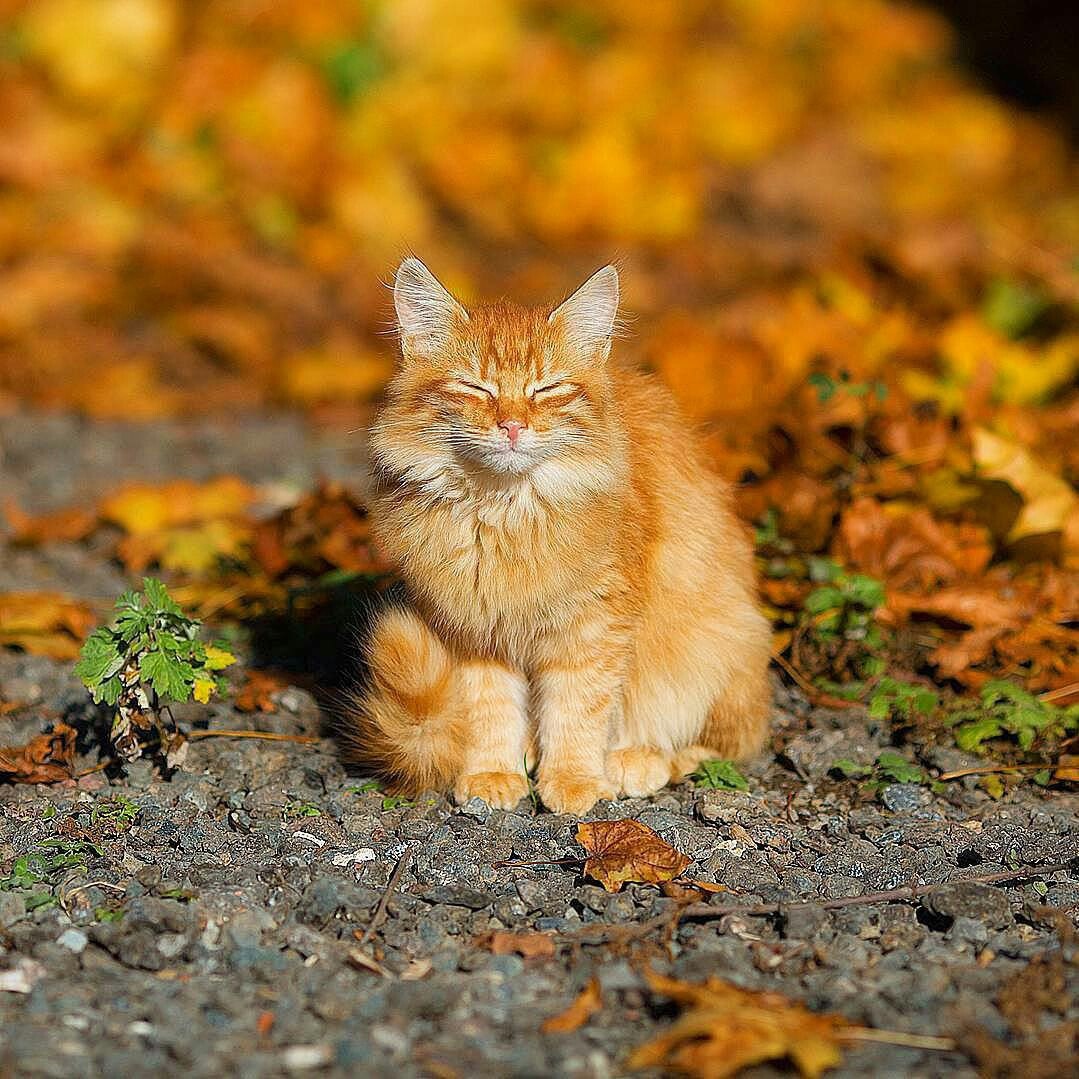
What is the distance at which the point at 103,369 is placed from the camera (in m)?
7.20

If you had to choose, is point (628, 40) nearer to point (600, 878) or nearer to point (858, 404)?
point (858, 404)

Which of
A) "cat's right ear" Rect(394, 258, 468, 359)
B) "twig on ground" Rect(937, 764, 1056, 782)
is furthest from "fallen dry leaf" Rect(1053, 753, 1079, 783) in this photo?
"cat's right ear" Rect(394, 258, 468, 359)

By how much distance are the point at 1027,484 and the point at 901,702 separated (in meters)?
0.95

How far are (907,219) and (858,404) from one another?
180 inches

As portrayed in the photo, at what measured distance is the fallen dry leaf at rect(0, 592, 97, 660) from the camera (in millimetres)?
4430

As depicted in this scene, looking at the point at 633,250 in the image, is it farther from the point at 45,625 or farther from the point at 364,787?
the point at 364,787

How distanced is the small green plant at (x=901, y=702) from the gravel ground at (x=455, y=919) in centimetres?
7

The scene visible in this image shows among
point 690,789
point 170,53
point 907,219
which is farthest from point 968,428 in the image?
point 170,53

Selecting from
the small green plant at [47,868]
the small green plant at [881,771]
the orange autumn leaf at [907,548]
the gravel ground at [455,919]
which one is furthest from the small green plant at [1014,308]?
the small green plant at [47,868]

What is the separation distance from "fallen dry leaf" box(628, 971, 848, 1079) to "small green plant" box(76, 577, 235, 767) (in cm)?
150

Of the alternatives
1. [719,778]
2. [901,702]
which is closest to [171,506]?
[719,778]

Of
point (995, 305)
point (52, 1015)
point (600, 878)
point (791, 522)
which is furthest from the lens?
point (995, 305)

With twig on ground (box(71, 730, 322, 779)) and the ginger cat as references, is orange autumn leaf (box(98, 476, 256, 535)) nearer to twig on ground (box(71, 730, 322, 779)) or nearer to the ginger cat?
twig on ground (box(71, 730, 322, 779))

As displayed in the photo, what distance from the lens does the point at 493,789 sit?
3.53 metres
